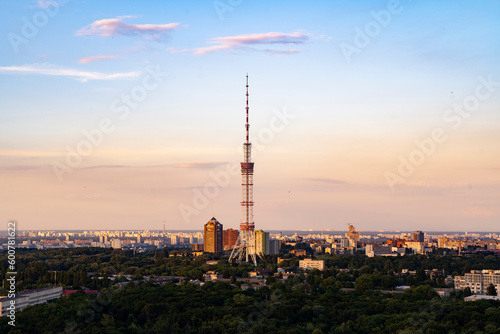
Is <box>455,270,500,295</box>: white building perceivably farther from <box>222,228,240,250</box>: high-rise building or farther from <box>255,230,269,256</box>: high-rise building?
<box>222,228,240,250</box>: high-rise building

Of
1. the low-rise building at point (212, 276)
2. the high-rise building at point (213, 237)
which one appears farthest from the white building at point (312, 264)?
the high-rise building at point (213, 237)

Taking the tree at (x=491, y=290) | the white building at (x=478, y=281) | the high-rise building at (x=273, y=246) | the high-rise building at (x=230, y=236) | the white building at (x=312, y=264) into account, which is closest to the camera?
the tree at (x=491, y=290)

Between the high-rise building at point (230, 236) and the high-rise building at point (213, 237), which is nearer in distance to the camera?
the high-rise building at point (213, 237)

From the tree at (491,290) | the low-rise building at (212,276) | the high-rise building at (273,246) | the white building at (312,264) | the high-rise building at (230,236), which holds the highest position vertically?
the high-rise building at (230,236)

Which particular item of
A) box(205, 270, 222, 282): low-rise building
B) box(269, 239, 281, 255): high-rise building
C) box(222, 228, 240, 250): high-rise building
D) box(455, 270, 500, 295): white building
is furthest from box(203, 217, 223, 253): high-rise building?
box(455, 270, 500, 295): white building

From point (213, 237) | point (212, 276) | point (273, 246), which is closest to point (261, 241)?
point (273, 246)

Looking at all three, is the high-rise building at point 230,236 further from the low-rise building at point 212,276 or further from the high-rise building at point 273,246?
the low-rise building at point 212,276

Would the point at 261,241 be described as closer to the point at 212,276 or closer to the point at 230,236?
the point at 230,236

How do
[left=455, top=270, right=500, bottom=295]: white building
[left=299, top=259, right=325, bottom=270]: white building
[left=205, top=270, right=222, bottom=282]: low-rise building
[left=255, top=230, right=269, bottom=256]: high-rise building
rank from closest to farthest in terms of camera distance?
1. [left=455, top=270, right=500, bottom=295]: white building
2. [left=205, top=270, right=222, bottom=282]: low-rise building
3. [left=299, top=259, right=325, bottom=270]: white building
4. [left=255, top=230, right=269, bottom=256]: high-rise building
